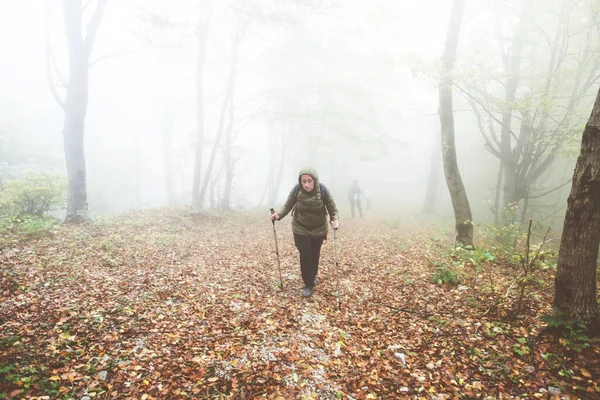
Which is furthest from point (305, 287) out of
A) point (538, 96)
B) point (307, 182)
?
point (538, 96)

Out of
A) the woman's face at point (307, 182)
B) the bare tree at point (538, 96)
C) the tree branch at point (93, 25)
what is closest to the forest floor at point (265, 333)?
the woman's face at point (307, 182)

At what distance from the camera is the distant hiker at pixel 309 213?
5.19 meters

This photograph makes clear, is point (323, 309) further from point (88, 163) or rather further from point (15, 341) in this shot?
point (88, 163)

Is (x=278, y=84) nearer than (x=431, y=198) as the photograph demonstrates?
No

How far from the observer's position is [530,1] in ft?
36.2

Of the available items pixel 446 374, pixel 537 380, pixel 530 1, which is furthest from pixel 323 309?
pixel 530 1

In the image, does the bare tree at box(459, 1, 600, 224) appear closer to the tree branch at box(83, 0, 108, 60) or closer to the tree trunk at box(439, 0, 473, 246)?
the tree trunk at box(439, 0, 473, 246)

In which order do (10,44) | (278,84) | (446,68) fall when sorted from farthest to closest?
(10,44), (278,84), (446,68)

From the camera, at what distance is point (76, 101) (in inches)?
380

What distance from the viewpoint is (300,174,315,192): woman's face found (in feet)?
16.8

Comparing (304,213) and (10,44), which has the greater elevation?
(10,44)

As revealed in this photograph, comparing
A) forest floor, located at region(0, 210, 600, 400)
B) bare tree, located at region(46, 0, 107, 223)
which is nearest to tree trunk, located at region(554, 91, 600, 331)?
forest floor, located at region(0, 210, 600, 400)

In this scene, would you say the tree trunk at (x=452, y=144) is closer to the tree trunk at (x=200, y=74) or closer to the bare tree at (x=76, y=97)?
the tree trunk at (x=200, y=74)

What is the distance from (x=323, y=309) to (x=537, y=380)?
112 inches
